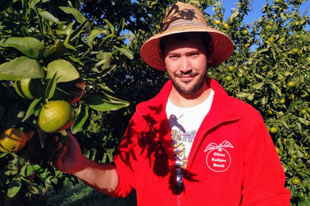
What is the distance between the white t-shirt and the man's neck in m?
0.04

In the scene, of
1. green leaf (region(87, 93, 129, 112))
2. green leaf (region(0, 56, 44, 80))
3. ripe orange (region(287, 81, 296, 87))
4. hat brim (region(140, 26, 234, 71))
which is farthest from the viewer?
ripe orange (region(287, 81, 296, 87))

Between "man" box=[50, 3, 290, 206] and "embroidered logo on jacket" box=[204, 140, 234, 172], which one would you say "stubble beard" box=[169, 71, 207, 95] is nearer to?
"man" box=[50, 3, 290, 206]

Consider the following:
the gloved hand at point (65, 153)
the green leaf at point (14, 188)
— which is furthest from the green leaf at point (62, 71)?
the green leaf at point (14, 188)

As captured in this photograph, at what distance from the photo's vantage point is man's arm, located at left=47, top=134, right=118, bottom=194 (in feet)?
5.20

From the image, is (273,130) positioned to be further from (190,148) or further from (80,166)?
(80,166)

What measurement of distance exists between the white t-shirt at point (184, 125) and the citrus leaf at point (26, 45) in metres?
1.33

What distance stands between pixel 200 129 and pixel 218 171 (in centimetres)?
32

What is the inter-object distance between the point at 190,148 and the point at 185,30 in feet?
2.82

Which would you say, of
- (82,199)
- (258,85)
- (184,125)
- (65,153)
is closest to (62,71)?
(65,153)

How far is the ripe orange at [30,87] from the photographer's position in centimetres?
107

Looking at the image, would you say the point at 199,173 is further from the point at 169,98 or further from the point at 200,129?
the point at 169,98

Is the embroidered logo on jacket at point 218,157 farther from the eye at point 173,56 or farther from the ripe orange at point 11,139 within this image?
the ripe orange at point 11,139

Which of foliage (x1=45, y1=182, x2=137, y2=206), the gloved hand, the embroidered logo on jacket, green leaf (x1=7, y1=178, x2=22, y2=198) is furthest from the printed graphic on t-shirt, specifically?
foliage (x1=45, y1=182, x2=137, y2=206)

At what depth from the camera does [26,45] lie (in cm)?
105
